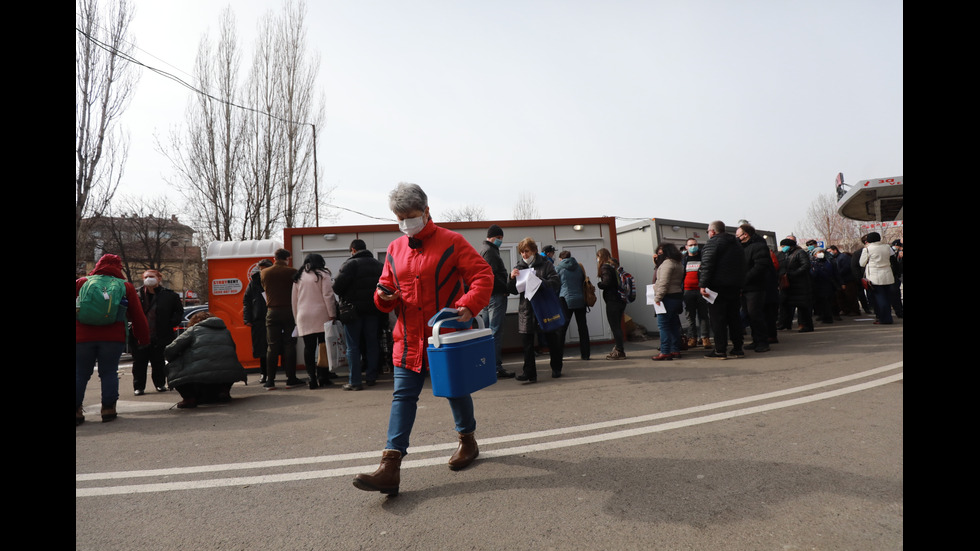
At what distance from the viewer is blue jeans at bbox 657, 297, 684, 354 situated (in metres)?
8.26

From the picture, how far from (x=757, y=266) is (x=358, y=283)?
618 cm

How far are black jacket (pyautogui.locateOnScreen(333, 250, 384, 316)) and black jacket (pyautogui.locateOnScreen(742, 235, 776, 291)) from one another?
5679 mm

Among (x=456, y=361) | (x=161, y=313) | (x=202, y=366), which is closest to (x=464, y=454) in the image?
(x=456, y=361)

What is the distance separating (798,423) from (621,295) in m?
4.75

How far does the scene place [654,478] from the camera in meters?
3.20

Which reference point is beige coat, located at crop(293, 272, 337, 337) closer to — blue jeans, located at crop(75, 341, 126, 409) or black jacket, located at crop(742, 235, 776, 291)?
blue jeans, located at crop(75, 341, 126, 409)

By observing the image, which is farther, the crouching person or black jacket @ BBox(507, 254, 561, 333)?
black jacket @ BBox(507, 254, 561, 333)

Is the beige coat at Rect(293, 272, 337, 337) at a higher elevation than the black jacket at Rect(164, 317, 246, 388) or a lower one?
higher

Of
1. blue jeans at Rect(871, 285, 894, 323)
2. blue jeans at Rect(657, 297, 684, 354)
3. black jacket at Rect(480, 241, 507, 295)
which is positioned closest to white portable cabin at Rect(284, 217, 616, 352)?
black jacket at Rect(480, 241, 507, 295)

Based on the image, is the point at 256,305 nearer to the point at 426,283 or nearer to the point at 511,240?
the point at 511,240

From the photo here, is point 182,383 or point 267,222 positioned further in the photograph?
point 267,222

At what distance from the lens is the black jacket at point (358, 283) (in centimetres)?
742
